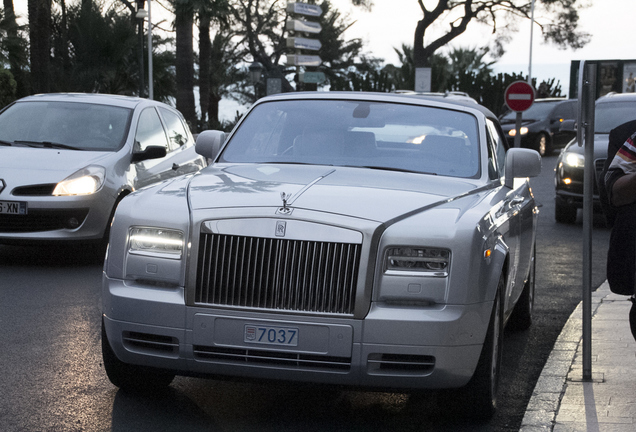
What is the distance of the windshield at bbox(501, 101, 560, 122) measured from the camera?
104 feet

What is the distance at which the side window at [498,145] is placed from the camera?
20.2ft

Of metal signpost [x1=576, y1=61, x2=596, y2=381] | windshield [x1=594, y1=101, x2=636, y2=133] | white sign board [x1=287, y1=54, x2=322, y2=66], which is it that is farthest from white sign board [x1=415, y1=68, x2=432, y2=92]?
metal signpost [x1=576, y1=61, x2=596, y2=381]

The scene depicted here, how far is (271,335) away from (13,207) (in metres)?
5.38

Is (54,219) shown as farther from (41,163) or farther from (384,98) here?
(384,98)

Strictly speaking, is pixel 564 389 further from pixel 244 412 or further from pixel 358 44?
pixel 358 44

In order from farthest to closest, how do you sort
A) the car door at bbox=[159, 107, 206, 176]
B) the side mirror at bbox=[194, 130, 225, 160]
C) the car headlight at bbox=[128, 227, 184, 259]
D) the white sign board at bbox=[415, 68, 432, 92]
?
the white sign board at bbox=[415, 68, 432, 92]
the car door at bbox=[159, 107, 206, 176]
the side mirror at bbox=[194, 130, 225, 160]
the car headlight at bbox=[128, 227, 184, 259]

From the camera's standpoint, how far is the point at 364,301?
13.7 feet

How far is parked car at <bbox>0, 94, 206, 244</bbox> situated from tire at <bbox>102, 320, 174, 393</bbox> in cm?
441

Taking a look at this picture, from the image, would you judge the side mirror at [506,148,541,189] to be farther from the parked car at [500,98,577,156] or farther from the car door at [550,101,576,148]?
the car door at [550,101,576,148]

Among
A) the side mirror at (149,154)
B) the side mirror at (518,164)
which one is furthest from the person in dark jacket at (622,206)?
the side mirror at (149,154)

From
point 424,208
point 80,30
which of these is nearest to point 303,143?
point 424,208

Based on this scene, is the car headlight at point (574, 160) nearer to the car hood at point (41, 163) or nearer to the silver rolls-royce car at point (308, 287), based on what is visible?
the car hood at point (41, 163)

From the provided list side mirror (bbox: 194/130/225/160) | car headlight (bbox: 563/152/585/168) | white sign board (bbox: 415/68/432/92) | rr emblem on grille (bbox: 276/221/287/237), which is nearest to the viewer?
rr emblem on grille (bbox: 276/221/287/237)

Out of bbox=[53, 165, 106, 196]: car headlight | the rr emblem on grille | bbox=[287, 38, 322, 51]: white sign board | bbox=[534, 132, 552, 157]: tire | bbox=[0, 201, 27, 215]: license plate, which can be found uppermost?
bbox=[287, 38, 322, 51]: white sign board
